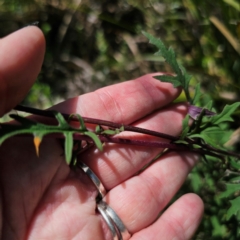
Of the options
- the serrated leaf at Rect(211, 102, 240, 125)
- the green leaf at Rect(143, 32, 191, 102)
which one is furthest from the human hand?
the serrated leaf at Rect(211, 102, 240, 125)

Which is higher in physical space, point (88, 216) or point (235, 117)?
point (88, 216)

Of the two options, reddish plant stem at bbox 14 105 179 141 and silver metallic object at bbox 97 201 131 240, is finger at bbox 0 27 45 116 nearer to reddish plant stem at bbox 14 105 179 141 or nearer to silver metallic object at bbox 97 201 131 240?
reddish plant stem at bbox 14 105 179 141

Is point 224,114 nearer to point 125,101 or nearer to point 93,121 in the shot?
point 125,101

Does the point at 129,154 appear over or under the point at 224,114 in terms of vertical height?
under

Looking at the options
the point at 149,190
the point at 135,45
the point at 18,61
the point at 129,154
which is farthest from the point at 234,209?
the point at 135,45

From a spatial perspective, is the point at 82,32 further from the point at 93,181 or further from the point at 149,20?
the point at 93,181

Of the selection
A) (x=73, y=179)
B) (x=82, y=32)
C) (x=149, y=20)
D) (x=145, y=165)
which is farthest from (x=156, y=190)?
(x=82, y=32)
